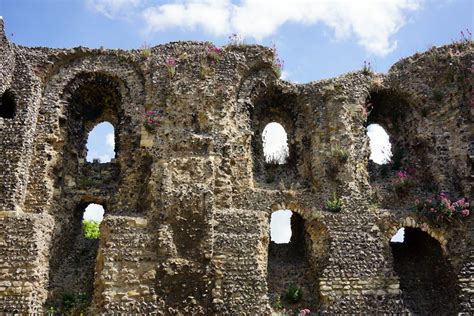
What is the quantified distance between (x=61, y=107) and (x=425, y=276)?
43.9 feet

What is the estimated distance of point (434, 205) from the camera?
49.9 ft

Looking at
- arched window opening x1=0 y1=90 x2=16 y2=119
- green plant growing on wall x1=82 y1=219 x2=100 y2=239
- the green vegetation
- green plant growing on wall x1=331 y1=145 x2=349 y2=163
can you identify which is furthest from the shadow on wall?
green plant growing on wall x1=82 y1=219 x2=100 y2=239

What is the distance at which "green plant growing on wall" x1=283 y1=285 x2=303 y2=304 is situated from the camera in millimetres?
14453

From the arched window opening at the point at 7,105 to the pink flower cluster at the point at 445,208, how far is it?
13.7 m

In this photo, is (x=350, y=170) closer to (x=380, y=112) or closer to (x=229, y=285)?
(x=380, y=112)

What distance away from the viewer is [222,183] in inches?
594

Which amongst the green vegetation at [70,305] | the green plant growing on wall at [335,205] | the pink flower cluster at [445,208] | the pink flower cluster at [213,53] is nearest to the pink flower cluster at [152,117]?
the pink flower cluster at [213,53]

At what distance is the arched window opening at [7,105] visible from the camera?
15.9 m

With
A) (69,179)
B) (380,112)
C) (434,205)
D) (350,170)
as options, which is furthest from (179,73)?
(434,205)

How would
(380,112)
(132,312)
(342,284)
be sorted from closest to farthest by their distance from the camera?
(132,312) < (342,284) < (380,112)

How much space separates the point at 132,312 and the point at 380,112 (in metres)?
11.6

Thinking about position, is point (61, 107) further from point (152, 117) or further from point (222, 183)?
point (222, 183)

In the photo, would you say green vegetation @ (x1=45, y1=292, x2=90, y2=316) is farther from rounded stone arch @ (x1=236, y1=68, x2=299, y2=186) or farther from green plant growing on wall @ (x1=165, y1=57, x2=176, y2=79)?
green plant growing on wall @ (x1=165, y1=57, x2=176, y2=79)

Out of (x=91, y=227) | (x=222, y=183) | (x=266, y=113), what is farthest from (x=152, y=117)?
(x=91, y=227)
